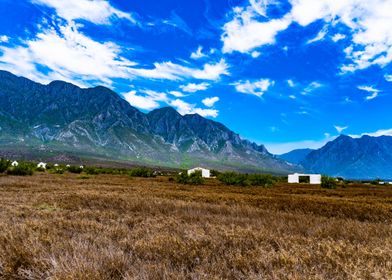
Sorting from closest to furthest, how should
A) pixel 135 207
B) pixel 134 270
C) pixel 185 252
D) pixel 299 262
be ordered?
pixel 134 270, pixel 299 262, pixel 185 252, pixel 135 207

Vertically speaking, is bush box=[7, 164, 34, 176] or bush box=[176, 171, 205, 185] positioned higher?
bush box=[7, 164, 34, 176]

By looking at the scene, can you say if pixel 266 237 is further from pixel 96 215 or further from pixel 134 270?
pixel 96 215

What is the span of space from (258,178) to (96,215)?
6017 centimetres

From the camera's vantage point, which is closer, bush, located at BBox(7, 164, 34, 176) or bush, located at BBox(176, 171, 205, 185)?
bush, located at BBox(7, 164, 34, 176)

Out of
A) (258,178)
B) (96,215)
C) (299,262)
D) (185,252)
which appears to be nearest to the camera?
(299,262)

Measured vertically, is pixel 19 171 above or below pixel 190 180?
above

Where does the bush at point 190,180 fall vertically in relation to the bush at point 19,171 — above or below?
below

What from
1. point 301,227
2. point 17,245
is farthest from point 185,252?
point 301,227

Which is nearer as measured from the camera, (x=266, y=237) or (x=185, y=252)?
(x=185, y=252)

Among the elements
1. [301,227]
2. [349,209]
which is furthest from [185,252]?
[349,209]

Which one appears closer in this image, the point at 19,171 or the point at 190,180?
the point at 19,171

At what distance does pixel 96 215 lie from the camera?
1288cm

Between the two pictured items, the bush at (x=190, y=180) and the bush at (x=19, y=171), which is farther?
the bush at (x=190, y=180)

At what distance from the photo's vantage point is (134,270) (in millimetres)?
5074
